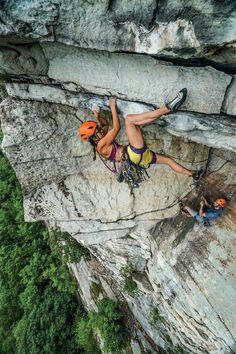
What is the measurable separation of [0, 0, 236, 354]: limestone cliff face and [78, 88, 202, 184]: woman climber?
19cm

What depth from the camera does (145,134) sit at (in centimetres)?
493

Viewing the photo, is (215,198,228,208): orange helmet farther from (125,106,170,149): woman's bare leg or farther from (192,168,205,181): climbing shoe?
(125,106,170,149): woman's bare leg

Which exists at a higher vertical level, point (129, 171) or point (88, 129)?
point (88, 129)

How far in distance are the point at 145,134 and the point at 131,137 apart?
847 mm

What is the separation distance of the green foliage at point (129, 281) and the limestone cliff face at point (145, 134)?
0.14 meters

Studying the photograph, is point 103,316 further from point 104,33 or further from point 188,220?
point 104,33

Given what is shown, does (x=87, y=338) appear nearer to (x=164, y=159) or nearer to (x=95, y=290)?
(x=95, y=290)

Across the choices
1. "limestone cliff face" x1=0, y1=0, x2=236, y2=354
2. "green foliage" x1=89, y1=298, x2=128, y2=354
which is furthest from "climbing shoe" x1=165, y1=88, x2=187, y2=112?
"green foliage" x1=89, y1=298, x2=128, y2=354

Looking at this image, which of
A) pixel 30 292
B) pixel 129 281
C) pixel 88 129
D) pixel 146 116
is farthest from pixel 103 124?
pixel 30 292

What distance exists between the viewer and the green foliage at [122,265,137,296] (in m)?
6.93

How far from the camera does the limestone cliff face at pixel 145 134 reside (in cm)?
288

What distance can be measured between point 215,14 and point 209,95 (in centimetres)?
120

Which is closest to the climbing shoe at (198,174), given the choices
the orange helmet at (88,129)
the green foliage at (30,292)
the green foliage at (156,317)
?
the orange helmet at (88,129)

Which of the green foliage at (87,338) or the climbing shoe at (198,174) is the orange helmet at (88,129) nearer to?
the climbing shoe at (198,174)
